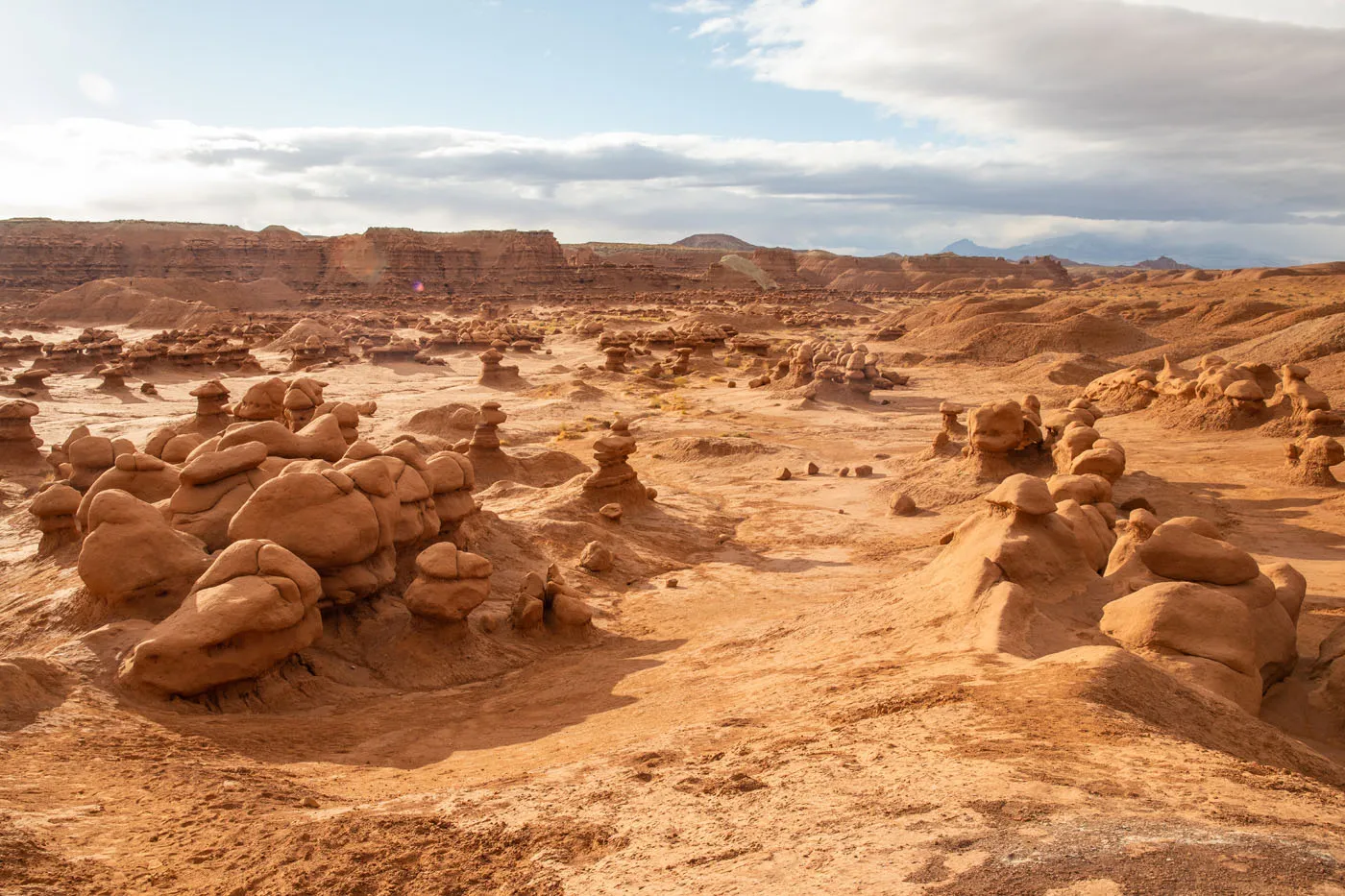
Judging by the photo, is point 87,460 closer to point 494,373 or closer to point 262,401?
point 262,401

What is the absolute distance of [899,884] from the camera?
3.12 meters

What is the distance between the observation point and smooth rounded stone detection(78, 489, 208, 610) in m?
7.36

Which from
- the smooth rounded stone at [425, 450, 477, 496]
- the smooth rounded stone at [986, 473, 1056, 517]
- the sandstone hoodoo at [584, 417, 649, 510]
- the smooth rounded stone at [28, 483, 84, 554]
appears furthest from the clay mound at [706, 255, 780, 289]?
the smooth rounded stone at [986, 473, 1056, 517]

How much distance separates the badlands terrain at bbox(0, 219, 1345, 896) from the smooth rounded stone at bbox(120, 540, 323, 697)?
0.10 ft

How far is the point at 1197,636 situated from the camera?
6066 millimetres

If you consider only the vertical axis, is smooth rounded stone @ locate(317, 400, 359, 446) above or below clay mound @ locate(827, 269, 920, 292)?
below

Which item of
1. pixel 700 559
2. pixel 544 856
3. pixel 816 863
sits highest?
pixel 816 863

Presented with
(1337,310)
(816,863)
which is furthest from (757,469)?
(1337,310)

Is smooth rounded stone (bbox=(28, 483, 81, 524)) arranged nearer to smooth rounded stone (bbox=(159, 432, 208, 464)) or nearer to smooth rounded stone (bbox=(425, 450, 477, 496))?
smooth rounded stone (bbox=(159, 432, 208, 464))

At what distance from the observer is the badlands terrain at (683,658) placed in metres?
3.74

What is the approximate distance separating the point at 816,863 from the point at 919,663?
2.88 m

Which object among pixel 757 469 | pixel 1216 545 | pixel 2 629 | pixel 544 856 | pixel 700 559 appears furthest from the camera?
pixel 757 469

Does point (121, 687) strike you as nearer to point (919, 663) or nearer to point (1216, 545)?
point (919, 663)

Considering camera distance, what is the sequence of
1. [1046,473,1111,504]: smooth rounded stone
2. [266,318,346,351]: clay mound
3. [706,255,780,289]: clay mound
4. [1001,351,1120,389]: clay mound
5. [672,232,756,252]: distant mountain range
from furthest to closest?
[672,232,756,252]: distant mountain range, [706,255,780,289]: clay mound, [266,318,346,351]: clay mound, [1001,351,1120,389]: clay mound, [1046,473,1111,504]: smooth rounded stone
